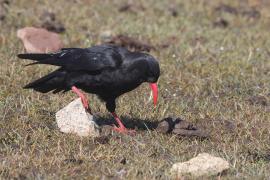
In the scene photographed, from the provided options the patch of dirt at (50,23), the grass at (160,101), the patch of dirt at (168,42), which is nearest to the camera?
the grass at (160,101)

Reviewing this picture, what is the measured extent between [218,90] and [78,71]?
2691mm

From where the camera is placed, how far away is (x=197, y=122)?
25.7ft

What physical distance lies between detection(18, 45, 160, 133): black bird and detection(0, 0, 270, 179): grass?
1.40 ft

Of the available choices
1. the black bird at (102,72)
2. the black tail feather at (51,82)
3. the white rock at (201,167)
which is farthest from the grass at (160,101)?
the black bird at (102,72)

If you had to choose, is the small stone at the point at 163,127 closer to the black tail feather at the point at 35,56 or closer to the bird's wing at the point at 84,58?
the bird's wing at the point at 84,58

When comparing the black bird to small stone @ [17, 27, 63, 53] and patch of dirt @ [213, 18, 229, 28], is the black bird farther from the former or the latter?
patch of dirt @ [213, 18, 229, 28]

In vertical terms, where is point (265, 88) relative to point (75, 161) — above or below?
below

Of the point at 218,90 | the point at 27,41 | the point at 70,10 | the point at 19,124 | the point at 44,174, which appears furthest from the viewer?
the point at 70,10

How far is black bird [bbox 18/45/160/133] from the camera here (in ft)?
23.1

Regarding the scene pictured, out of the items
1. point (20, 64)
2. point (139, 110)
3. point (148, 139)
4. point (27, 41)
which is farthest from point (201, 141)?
point (27, 41)

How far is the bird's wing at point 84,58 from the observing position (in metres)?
7.06

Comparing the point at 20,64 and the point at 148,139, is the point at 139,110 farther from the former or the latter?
the point at 20,64

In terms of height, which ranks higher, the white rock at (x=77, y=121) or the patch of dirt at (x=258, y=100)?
the white rock at (x=77, y=121)

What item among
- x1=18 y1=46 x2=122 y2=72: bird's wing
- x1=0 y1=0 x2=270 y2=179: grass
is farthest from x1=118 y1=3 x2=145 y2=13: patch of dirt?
x1=18 y1=46 x2=122 y2=72: bird's wing
